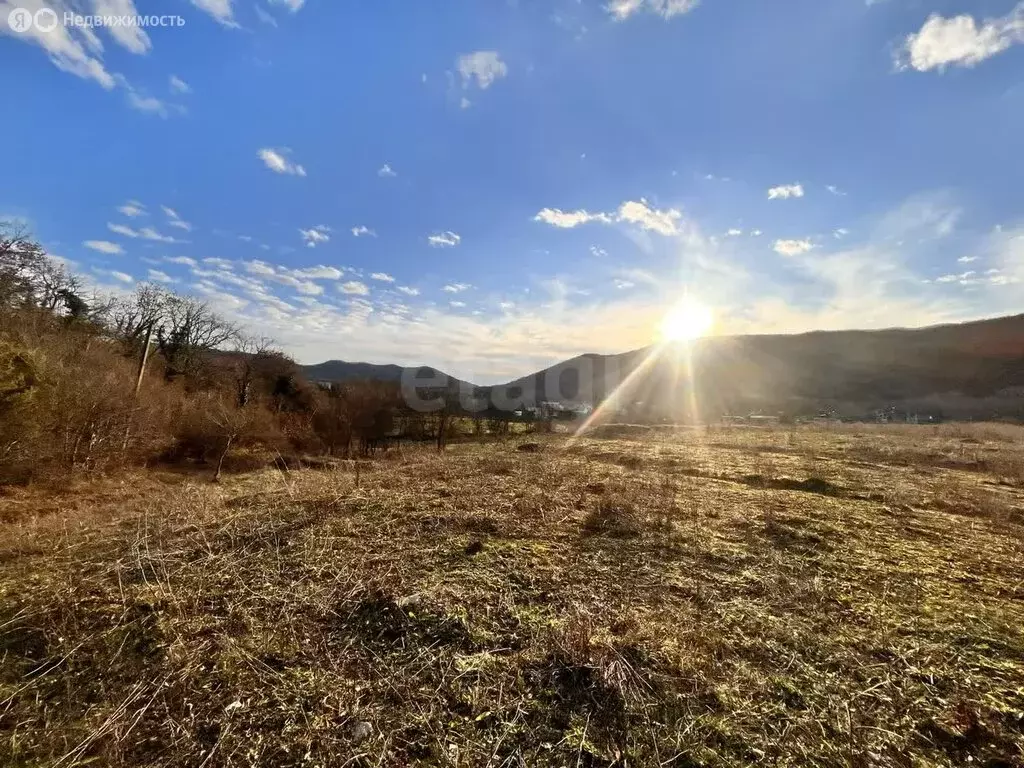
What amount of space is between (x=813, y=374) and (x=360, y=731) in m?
93.1

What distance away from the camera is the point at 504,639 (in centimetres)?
402

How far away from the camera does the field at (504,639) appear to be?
289 centimetres

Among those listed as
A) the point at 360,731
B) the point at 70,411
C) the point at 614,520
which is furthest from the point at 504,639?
the point at 70,411

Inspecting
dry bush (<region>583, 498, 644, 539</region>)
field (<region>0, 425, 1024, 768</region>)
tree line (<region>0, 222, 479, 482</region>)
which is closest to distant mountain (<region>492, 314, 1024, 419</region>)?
tree line (<region>0, 222, 479, 482</region>)

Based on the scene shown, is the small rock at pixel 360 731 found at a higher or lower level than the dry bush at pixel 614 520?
higher

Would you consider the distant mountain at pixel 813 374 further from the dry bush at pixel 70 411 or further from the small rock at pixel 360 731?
the small rock at pixel 360 731

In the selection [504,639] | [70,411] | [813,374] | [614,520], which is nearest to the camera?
[504,639]

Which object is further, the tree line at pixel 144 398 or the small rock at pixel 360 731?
the tree line at pixel 144 398

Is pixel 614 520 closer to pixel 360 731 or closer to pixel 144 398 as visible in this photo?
pixel 360 731

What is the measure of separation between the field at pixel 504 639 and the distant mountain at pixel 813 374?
1551 inches

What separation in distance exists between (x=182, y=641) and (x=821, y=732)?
4839 millimetres

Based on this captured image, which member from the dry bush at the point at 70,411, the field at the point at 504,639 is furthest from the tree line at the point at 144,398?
the field at the point at 504,639

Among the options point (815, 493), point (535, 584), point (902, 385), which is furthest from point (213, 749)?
point (902, 385)

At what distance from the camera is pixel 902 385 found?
225ft
